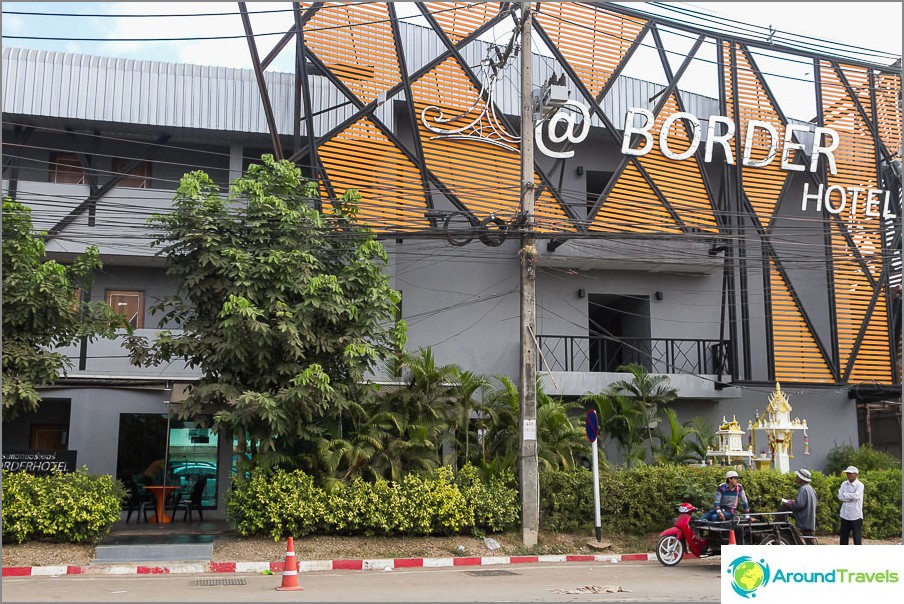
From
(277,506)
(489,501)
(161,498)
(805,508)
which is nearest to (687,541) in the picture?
(805,508)

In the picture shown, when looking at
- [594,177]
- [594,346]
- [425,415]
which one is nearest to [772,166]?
[594,177]

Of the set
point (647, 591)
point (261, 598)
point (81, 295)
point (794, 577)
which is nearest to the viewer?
point (794, 577)

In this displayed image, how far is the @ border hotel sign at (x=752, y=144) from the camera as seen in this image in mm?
22594

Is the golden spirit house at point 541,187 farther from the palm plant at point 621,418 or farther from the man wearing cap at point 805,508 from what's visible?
the man wearing cap at point 805,508

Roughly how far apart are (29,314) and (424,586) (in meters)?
8.77

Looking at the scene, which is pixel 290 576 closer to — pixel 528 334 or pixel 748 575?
pixel 748 575

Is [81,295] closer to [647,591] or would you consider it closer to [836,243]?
[647,591]

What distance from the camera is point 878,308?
2403 centimetres

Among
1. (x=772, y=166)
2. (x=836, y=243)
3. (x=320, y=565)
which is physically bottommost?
(x=320, y=565)

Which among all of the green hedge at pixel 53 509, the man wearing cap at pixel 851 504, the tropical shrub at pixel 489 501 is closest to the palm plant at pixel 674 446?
the tropical shrub at pixel 489 501

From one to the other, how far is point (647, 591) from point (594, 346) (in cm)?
1453

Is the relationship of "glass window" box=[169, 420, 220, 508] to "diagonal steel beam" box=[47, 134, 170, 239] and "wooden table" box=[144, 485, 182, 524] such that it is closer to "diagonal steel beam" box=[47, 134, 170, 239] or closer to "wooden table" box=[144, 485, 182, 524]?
"wooden table" box=[144, 485, 182, 524]

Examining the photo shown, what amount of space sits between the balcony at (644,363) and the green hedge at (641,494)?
14.1 ft

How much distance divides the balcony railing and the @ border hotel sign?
470 centimetres
